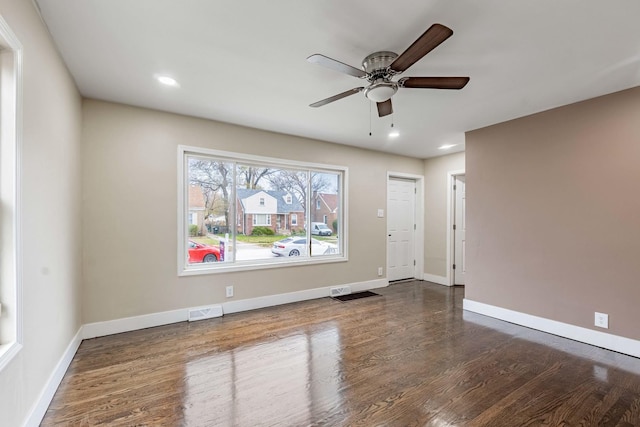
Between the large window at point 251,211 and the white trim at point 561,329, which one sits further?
the large window at point 251,211

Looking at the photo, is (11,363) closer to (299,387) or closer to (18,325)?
(18,325)

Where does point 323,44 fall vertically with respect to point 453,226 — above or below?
above

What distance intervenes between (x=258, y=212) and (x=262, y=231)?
11.3 inches

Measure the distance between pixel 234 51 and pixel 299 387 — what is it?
8.58 ft

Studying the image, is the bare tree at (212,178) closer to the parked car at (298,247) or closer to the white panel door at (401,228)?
the parked car at (298,247)

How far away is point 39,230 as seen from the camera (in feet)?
6.06

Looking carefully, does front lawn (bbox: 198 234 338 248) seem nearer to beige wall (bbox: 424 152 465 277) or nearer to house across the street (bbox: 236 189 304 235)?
house across the street (bbox: 236 189 304 235)

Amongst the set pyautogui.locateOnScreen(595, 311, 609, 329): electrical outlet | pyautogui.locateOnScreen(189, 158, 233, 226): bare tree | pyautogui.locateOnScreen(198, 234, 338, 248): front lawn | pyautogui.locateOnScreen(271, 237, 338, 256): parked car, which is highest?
pyautogui.locateOnScreen(189, 158, 233, 226): bare tree

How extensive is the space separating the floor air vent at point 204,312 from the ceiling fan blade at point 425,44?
10.9 ft

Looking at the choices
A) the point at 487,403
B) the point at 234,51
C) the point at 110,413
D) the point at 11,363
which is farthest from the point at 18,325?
the point at 487,403

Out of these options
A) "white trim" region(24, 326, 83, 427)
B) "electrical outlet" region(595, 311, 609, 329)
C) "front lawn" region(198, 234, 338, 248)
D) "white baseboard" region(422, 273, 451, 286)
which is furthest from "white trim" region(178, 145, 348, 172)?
"electrical outlet" region(595, 311, 609, 329)

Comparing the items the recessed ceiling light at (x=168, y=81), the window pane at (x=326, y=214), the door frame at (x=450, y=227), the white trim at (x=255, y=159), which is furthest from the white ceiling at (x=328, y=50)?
the door frame at (x=450, y=227)

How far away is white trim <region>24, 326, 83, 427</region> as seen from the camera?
5.57 feet

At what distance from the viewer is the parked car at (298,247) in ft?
14.3
